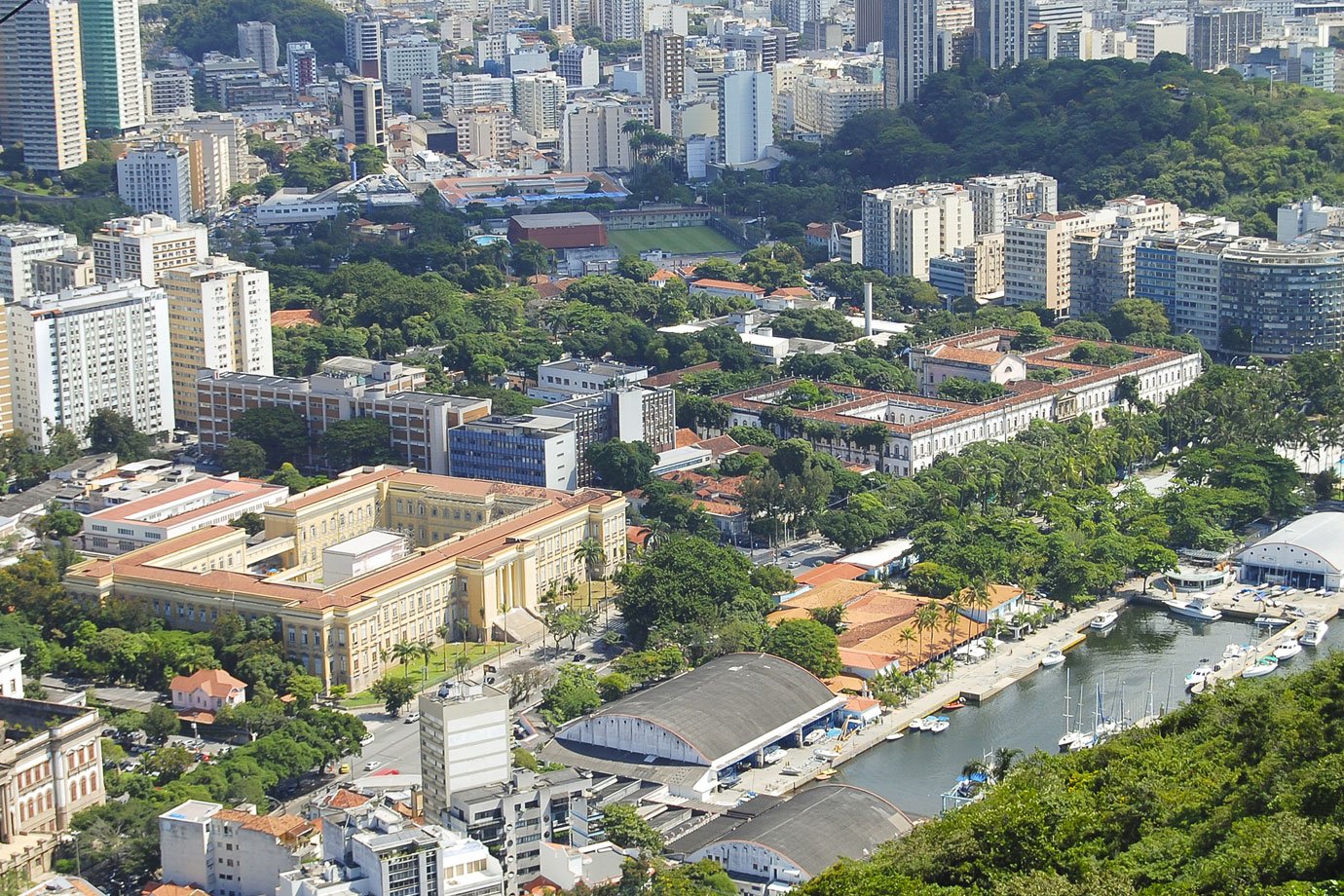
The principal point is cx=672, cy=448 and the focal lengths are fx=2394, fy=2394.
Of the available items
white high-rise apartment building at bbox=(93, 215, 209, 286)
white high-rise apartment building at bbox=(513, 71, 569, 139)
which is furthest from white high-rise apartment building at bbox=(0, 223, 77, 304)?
white high-rise apartment building at bbox=(513, 71, 569, 139)

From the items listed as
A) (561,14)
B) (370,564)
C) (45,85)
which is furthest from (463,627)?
(561,14)

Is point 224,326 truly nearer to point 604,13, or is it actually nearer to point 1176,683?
point 1176,683

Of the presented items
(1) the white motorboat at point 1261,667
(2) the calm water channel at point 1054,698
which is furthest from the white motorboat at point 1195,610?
(1) the white motorboat at point 1261,667

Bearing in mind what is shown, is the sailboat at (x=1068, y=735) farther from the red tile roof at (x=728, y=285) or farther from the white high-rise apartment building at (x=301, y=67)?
the white high-rise apartment building at (x=301, y=67)

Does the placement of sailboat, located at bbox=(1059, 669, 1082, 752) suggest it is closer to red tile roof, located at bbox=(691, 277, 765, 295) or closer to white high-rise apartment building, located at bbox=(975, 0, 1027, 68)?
red tile roof, located at bbox=(691, 277, 765, 295)

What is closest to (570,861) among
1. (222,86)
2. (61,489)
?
(61,489)

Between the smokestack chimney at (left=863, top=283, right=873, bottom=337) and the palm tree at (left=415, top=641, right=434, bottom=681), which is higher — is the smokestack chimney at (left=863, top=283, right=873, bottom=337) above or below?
above
